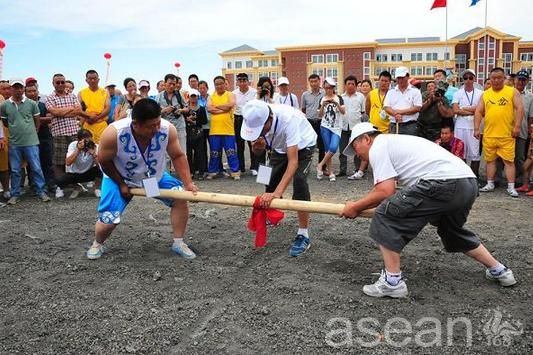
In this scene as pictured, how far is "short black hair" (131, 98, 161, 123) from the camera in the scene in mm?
4102

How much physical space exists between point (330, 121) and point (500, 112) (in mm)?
2944

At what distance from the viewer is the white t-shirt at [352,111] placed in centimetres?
933

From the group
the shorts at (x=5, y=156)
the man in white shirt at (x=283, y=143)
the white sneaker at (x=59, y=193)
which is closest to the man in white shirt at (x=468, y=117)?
the man in white shirt at (x=283, y=143)

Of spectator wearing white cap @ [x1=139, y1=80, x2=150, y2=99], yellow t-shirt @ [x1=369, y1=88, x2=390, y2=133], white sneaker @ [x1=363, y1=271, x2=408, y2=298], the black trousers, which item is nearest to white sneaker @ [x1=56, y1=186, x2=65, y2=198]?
spectator wearing white cap @ [x1=139, y1=80, x2=150, y2=99]

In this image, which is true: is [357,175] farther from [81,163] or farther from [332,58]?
[332,58]

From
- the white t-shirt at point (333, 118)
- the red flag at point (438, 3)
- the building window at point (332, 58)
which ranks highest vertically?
the building window at point (332, 58)

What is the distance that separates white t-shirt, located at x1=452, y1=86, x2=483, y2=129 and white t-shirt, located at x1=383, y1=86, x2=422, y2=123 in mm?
723

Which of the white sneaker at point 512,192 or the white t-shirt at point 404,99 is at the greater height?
the white t-shirt at point 404,99

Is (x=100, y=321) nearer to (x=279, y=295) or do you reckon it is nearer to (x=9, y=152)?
(x=279, y=295)

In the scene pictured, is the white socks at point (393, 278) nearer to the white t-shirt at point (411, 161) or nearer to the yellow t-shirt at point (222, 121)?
the white t-shirt at point (411, 161)

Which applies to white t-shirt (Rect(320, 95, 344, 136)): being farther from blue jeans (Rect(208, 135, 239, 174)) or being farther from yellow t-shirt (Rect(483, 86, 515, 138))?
yellow t-shirt (Rect(483, 86, 515, 138))

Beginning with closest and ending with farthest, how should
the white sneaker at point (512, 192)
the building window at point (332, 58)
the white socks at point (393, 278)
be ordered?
1. the white socks at point (393, 278)
2. the white sneaker at point (512, 192)
3. the building window at point (332, 58)

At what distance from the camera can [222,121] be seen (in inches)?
364

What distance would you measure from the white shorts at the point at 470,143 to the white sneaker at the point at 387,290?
17.2 feet
